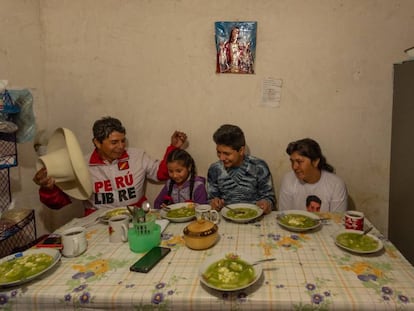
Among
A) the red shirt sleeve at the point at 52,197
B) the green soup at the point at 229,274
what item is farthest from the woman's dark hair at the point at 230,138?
the red shirt sleeve at the point at 52,197

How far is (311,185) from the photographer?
6.26ft

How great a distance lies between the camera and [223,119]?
2.22 meters

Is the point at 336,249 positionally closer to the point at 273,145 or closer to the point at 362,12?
the point at 273,145

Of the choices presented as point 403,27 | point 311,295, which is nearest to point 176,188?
point 311,295

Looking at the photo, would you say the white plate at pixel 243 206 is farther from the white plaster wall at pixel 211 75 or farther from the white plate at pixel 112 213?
the white plaster wall at pixel 211 75

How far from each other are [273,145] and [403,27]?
1.10m

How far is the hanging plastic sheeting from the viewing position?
1.68 meters

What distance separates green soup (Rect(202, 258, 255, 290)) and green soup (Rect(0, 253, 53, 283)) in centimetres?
60

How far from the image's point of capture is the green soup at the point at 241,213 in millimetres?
1583

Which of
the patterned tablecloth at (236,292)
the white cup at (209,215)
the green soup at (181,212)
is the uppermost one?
the white cup at (209,215)

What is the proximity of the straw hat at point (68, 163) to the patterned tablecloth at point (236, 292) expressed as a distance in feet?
1.23

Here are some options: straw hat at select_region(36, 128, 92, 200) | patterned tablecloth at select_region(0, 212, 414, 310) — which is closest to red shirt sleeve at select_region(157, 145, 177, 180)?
straw hat at select_region(36, 128, 92, 200)

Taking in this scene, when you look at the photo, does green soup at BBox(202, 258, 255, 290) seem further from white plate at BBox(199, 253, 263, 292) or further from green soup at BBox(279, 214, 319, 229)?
green soup at BBox(279, 214, 319, 229)

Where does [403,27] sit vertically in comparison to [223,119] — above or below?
above
